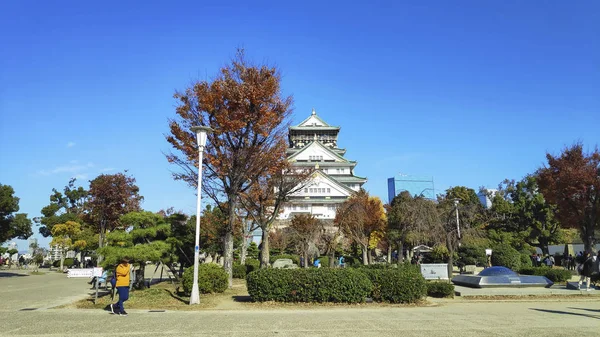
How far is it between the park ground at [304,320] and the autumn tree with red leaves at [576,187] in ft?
34.8

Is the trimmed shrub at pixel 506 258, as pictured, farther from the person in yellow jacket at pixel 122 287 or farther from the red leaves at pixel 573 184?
the person in yellow jacket at pixel 122 287

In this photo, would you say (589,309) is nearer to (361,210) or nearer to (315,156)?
(361,210)

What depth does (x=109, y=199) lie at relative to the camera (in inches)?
1506

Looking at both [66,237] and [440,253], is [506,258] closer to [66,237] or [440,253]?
[440,253]

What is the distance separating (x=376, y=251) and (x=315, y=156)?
63.7 feet

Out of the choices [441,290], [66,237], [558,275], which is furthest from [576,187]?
[66,237]

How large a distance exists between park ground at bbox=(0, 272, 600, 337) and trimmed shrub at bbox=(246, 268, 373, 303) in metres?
0.45

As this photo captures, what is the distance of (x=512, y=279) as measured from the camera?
16.4m

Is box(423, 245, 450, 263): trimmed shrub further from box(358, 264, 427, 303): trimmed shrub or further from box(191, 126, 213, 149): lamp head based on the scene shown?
box(191, 126, 213, 149): lamp head

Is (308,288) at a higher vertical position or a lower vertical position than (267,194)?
lower

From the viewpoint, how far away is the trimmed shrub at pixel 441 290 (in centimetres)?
1483

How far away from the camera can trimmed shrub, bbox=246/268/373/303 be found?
12406 mm

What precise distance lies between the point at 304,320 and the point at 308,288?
9.35 feet

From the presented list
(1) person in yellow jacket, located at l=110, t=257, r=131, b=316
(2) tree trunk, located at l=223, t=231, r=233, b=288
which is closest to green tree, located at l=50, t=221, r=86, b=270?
(2) tree trunk, located at l=223, t=231, r=233, b=288
